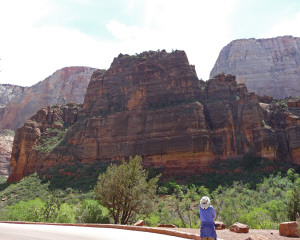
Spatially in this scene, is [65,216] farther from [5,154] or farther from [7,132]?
[7,132]

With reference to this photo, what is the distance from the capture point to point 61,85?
14100 cm

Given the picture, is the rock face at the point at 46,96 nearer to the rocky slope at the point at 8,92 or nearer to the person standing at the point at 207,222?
the rocky slope at the point at 8,92

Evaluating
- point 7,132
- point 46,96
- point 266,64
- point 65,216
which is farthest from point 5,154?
point 266,64

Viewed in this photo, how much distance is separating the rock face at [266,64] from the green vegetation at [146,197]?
7835cm

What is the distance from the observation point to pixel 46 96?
452 ft

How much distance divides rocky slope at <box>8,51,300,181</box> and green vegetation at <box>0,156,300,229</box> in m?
4.31

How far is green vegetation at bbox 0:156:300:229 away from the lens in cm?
2056

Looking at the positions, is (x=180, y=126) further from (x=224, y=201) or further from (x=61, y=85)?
(x=61, y=85)

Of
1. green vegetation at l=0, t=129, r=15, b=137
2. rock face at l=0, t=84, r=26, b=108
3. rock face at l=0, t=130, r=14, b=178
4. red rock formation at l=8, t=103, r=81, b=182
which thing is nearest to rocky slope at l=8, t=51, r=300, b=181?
red rock formation at l=8, t=103, r=81, b=182

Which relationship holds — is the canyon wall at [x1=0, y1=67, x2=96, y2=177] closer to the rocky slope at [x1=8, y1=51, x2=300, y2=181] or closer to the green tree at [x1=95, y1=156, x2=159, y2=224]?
the rocky slope at [x1=8, y1=51, x2=300, y2=181]

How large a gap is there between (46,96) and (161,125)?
96246 millimetres

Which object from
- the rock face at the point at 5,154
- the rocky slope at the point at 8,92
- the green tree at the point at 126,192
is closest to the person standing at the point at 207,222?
the green tree at the point at 126,192

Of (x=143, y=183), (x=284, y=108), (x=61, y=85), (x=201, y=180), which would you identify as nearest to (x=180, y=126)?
(x=201, y=180)

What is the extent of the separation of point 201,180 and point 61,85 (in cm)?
10968
